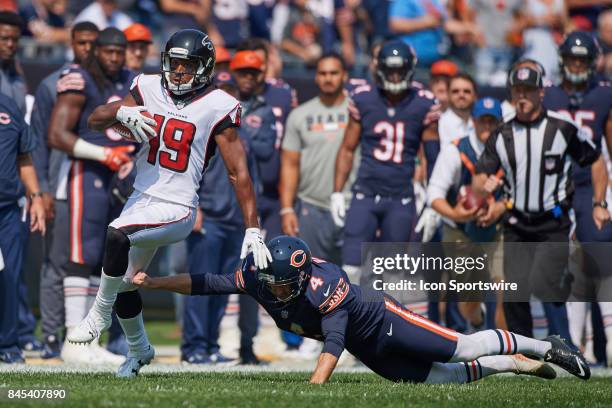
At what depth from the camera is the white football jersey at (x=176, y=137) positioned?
7387 millimetres

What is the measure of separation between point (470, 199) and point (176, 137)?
126 inches

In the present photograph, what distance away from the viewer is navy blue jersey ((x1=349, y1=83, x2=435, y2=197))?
9.85 m

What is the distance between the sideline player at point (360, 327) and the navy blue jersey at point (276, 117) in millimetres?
3324

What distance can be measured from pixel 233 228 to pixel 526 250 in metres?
Result: 2.42

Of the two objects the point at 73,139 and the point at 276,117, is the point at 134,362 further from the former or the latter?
the point at 276,117

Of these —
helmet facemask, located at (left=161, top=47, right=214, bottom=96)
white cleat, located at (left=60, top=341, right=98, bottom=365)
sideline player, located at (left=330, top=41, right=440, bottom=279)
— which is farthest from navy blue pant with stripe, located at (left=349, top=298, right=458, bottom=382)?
white cleat, located at (left=60, top=341, right=98, bottom=365)

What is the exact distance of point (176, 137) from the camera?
7.39 meters

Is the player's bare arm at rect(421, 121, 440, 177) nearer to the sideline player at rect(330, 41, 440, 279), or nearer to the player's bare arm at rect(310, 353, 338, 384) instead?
the sideline player at rect(330, 41, 440, 279)

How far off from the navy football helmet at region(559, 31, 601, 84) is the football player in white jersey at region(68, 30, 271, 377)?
3.55 m

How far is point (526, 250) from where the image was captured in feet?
30.1

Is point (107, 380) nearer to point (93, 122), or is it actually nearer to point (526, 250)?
point (93, 122)

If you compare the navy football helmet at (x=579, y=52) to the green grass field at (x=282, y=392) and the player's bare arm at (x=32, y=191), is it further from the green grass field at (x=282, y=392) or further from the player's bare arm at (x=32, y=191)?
the player's bare arm at (x=32, y=191)

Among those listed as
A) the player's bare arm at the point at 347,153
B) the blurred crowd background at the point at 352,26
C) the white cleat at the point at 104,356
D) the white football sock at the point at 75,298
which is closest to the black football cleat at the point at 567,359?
the player's bare arm at the point at 347,153

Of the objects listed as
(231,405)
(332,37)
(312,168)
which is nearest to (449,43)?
(332,37)
